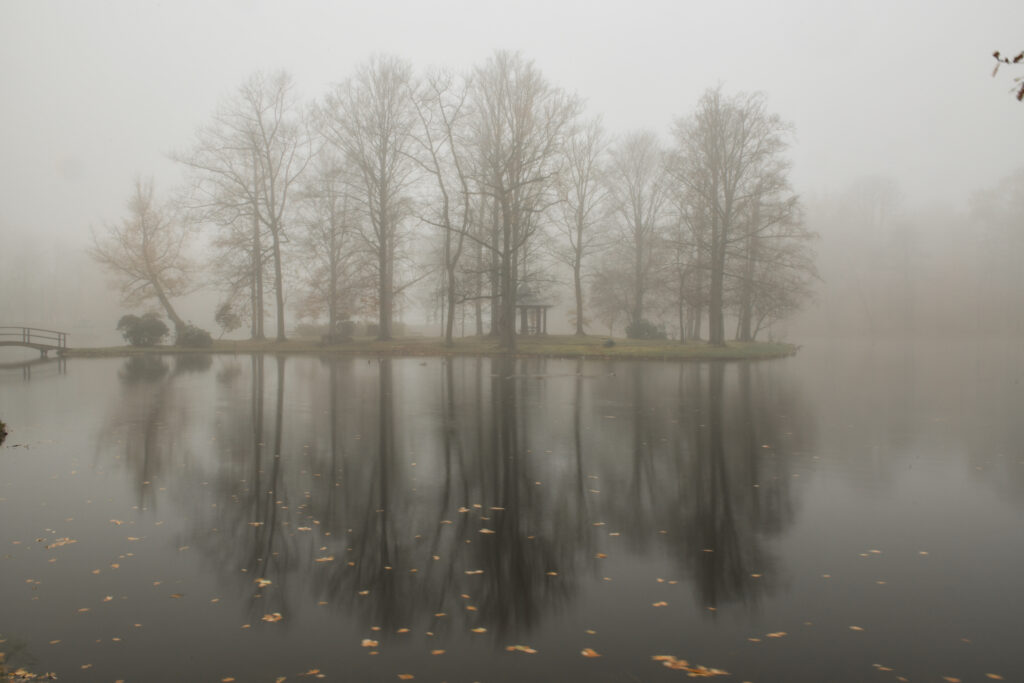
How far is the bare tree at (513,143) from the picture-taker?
3303cm

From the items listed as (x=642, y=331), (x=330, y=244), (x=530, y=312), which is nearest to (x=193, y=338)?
(x=330, y=244)

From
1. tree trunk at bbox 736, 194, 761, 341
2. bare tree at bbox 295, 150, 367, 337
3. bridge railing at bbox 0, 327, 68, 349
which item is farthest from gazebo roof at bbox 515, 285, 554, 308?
bridge railing at bbox 0, 327, 68, 349

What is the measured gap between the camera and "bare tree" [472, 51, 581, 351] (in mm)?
33031

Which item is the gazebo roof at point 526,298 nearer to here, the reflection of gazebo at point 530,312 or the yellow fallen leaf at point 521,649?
the reflection of gazebo at point 530,312

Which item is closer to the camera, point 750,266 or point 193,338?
point 193,338

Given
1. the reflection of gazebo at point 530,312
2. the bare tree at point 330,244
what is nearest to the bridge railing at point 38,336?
the bare tree at point 330,244

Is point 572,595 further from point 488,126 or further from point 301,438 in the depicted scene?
point 488,126

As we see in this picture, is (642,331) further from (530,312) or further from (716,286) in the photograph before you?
(716,286)

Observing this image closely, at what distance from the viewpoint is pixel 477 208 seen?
43.4 metres

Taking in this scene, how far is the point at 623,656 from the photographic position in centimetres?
390

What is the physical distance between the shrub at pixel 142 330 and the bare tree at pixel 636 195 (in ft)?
93.0

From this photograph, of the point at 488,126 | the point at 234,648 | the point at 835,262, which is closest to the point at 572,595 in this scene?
the point at 234,648

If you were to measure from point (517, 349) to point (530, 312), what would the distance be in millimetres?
10033

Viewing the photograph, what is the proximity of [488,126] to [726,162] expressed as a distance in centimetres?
1257
